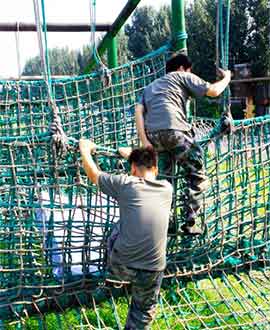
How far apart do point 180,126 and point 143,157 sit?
30 cm

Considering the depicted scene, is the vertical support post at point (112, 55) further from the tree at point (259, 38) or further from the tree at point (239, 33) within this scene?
the tree at point (239, 33)

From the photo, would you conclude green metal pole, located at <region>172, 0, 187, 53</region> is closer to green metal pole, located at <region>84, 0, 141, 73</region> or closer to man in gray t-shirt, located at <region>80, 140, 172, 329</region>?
green metal pole, located at <region>84, 0, 141, 73</region>

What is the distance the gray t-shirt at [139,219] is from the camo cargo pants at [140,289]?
3 cm

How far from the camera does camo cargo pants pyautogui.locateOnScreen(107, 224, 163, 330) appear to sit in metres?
1.79

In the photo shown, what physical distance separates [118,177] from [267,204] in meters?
0.84

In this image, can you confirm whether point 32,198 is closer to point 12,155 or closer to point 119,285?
point 12,155

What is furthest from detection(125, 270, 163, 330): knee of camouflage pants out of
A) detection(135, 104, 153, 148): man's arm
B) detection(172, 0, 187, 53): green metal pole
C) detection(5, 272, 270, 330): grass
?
detection(172, 0, 187, 53): green metal pole

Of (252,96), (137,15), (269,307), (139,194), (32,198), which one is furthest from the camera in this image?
(137,15)

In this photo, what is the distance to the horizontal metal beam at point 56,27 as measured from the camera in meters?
3.54

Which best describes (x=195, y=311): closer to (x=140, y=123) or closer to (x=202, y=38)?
(x=140, y=123)

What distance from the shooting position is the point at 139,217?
1.74 m

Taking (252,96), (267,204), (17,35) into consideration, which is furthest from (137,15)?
(267,204)

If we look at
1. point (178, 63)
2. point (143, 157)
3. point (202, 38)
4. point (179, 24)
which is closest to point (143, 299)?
point (143, 157)

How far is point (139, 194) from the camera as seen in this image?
174cm
